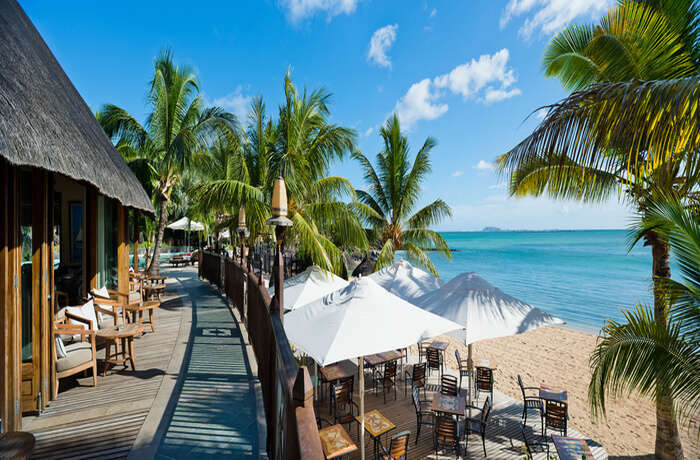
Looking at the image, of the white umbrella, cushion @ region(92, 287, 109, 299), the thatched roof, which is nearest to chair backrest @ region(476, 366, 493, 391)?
the white umbrella

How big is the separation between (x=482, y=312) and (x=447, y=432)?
84.4 inches

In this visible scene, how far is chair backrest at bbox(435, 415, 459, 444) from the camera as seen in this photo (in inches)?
186

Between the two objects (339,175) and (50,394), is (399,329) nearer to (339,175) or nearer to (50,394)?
(50,394)

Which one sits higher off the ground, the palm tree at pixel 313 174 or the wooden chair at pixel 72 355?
the palm tree at pixel 313 174

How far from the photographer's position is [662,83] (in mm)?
2965

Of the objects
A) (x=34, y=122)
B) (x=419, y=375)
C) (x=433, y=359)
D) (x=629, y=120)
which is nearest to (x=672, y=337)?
(x=629, y=120)

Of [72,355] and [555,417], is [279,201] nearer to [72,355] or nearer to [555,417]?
[72,355]

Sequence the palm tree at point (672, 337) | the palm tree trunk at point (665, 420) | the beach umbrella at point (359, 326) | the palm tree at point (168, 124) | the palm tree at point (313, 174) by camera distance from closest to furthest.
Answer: the palm tree at point (672, 337) → the beach umbrella at point (359, 326) → the palm tree trunk at point (665, 420) → the palm tree at point (313, 174) → the palm tree at point (168, 124)

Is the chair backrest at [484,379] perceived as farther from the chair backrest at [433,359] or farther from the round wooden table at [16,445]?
the round wooden table at [16,445]

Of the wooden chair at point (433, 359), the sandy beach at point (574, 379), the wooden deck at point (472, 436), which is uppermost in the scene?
the wooden chair at point (433, 359)

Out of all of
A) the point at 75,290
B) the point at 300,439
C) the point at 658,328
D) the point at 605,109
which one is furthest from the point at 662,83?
the point at 75,290

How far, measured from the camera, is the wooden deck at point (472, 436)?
16.5 ft

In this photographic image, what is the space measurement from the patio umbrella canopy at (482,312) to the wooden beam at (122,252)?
7.62 metres

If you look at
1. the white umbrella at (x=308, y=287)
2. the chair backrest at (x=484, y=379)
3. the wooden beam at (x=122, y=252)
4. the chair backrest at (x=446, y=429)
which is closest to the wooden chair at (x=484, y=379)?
the chair backrest at (x=484, y=379)
